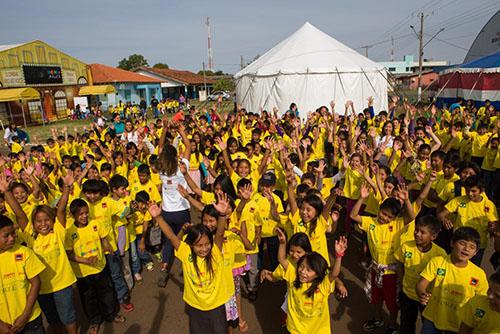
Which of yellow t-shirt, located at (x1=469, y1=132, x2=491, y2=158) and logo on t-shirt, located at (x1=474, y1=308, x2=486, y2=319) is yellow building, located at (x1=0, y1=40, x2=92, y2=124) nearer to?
yellow t-shirt, located at (x1=469, y1=132, x2=491, y2=158)

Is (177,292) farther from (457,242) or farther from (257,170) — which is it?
(457,242)

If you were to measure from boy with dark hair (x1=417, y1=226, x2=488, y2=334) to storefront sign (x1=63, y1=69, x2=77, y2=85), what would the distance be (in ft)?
110

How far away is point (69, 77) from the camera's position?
3075 centimetres

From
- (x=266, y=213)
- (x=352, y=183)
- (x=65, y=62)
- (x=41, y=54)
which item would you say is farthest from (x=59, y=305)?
(x=65, y=62)

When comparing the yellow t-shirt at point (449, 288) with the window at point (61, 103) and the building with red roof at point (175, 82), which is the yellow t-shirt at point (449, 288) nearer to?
the window at point (61, 103)

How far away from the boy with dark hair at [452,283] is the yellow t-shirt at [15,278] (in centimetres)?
325

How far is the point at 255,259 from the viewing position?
414 centimetres

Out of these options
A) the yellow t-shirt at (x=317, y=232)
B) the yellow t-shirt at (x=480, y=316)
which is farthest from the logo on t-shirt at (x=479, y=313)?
the yellow t-shirt at (x=317, y=232)

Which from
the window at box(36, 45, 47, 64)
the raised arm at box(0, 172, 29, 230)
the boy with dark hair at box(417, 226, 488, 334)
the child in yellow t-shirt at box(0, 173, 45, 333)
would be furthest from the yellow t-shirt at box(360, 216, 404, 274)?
the window at box(36, 45, 47, 64)

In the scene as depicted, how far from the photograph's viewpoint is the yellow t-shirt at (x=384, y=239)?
11.3 feet

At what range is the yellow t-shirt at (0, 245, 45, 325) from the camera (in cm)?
285

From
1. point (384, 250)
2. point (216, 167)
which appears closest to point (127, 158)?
point (216, 167)

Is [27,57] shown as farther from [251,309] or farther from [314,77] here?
[251,309]

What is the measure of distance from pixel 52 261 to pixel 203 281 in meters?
1.49
